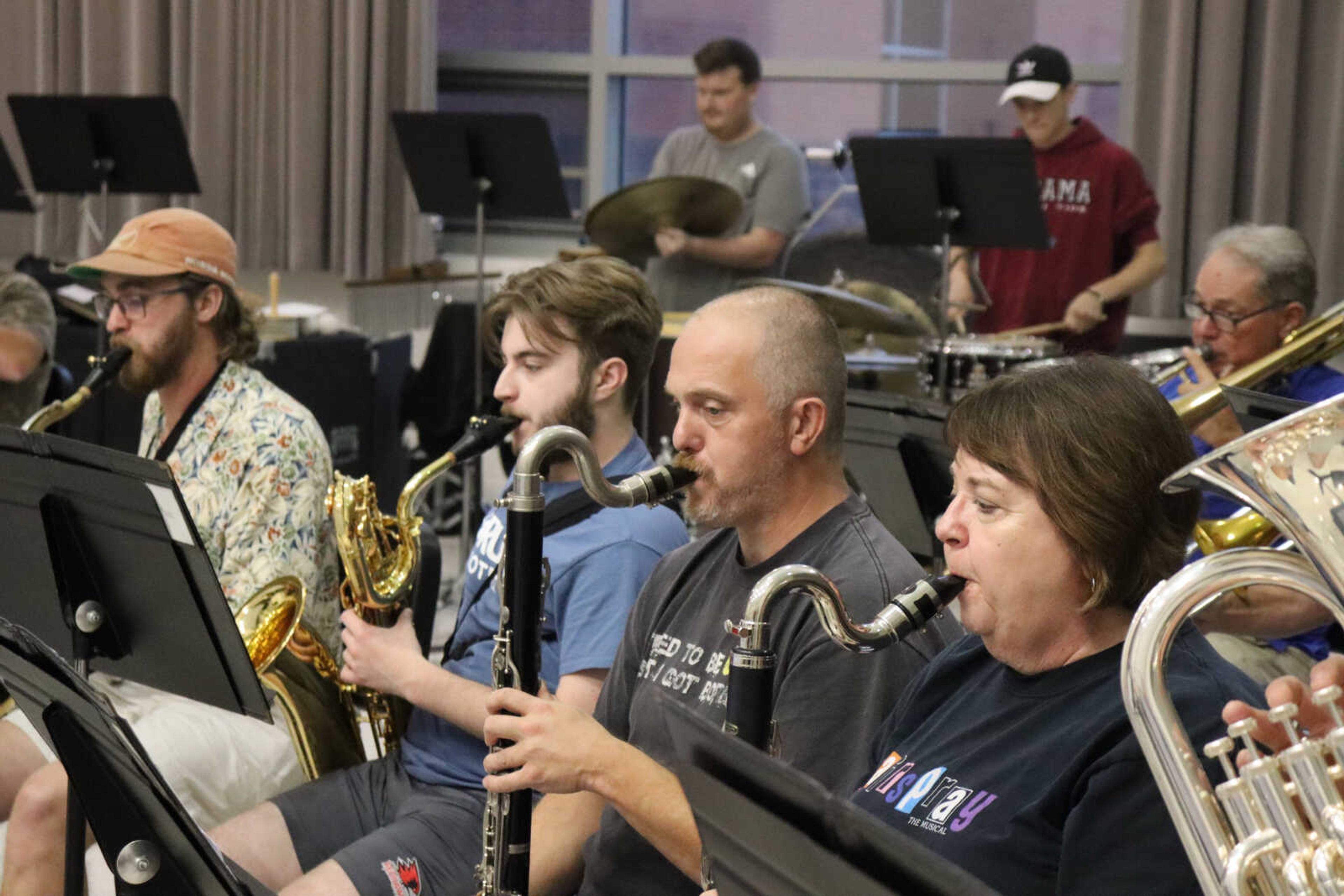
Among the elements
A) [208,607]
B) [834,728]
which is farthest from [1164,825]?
[208,607]

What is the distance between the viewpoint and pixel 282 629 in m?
2.84

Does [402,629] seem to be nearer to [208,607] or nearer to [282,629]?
[282,629]

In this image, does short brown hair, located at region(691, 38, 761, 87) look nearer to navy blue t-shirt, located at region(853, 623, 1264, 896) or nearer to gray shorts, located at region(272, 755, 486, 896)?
gray shorts, located at region(272, 755, 486, 896)

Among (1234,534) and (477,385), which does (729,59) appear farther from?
(1234,534)

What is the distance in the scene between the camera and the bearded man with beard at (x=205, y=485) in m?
2.81

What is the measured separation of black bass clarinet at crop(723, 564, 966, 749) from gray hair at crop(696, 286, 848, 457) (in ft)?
1.28

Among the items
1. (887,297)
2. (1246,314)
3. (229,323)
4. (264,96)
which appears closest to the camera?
(229,323)

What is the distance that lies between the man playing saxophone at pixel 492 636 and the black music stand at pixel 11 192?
3999 mm

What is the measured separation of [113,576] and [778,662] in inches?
39.8

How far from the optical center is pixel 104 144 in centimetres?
579

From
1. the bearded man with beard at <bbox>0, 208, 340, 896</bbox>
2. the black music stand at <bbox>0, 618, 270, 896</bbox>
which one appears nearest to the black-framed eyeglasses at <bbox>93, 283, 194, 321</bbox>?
the bearded man with beard at <bbox>0, 208, 340, 896</bbox>

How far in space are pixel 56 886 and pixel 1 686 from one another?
1.51ft

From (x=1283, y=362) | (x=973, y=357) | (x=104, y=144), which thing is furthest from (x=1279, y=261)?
(x=104, y=144)

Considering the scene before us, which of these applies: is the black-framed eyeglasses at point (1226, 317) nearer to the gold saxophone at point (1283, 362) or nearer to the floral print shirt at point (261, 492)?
the gold saxophone at point (1283, 362)
